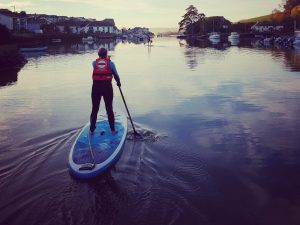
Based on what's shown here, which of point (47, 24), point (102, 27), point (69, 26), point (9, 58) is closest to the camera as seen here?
point (9, 58)

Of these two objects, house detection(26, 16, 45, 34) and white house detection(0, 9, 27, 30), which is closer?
white house detection(0, 9, 27, 30)

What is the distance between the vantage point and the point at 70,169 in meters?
7.43

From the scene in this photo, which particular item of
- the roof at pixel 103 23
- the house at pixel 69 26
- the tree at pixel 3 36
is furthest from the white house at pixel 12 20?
the roof at pixel 103 23

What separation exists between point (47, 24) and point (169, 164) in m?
122

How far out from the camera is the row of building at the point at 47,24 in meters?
89.2

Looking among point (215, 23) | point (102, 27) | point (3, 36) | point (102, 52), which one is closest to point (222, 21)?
point (215, 23)

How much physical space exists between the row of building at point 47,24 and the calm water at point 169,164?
7716 cm

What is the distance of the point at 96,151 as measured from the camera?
26.7 feet

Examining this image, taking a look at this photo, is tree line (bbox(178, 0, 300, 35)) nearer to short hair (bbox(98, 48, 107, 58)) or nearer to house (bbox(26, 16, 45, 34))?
house (bbox(26, 16, 45, 34))

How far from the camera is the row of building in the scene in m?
89.2

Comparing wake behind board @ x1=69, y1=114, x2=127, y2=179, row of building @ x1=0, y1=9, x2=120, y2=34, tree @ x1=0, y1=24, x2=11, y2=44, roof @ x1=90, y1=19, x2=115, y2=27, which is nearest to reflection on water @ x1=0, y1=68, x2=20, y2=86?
tree @ x1=0, y1=24, x2=11, y2=44

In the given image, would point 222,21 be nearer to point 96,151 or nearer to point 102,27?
point 102,27

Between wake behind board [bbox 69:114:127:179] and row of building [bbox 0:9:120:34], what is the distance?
3175 inches

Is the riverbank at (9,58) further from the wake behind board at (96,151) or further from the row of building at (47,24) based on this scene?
the row of building at (47,24)
